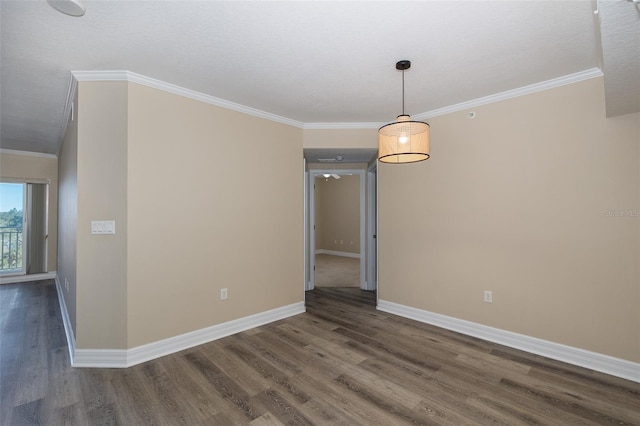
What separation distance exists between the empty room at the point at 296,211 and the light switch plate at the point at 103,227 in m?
0.02

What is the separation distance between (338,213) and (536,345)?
7.20m

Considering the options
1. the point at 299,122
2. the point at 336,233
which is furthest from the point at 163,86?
the point at 336,233

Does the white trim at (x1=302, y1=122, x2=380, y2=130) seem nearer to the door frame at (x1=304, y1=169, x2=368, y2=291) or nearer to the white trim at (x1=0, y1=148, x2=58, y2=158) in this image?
the door frame at (x1=304, y1=169, x2=368, y2=291)

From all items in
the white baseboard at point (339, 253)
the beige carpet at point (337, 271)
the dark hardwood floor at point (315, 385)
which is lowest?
the dark hardwood floor at point (315, 385)

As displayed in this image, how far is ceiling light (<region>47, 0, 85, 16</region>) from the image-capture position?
69.8 inches

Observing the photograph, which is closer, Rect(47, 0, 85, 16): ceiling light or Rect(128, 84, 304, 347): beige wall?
Rect(47, 0, 85, 16): ceiling light

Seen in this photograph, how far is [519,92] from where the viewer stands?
120 inches

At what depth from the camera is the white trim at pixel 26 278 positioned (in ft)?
19.0

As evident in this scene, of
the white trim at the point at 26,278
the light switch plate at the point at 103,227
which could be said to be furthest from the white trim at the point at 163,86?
the white trim at the point at 26,278

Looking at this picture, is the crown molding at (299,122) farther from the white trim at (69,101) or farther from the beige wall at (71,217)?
the beige wall at (71,217)

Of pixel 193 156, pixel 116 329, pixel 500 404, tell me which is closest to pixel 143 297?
pixel 116 329

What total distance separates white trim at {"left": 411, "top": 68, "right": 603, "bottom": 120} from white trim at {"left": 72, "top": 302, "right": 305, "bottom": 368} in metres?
3.41

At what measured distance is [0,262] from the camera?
593 centimetres

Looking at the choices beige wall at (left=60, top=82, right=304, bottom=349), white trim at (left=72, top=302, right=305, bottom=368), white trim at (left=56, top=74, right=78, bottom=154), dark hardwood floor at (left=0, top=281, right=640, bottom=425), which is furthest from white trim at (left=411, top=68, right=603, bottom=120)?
white trim at (left=56, top=74, right=78, bottom=154)
